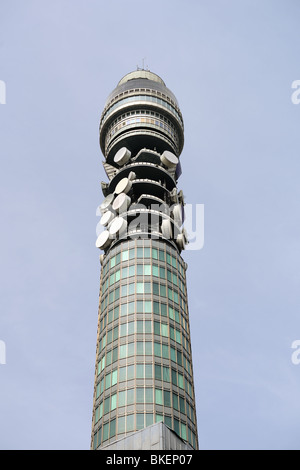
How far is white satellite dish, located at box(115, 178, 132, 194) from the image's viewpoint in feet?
407

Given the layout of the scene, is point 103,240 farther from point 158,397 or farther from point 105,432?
point 105,432

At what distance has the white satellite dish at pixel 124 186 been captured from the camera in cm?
12412

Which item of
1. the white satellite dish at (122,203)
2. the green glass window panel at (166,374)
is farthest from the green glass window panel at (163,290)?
the white satellite dish at (122,203)

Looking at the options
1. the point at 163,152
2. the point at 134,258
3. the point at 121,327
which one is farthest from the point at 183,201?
the point at 121,327

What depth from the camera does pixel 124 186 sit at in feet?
408

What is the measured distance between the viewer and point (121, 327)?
104188mm

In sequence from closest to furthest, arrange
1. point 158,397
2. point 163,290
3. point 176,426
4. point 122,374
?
point 176,426 < point 158,397 < point 122,374 < point 163,290

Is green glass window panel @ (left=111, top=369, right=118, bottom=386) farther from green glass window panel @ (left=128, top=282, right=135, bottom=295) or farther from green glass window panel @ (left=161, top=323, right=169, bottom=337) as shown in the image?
green glass window panel @ (left=128, top=282, right=135, bottom=295)

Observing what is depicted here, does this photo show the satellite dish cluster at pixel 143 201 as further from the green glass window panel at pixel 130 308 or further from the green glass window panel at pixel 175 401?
the green glass window panel at pixel 175 401

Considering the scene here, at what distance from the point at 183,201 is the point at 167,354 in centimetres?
4293

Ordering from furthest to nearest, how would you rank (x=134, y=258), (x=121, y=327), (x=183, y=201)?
(x=183, y=201), (x=134, y=258), (x=121, y=327)

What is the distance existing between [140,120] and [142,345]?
6083 cm

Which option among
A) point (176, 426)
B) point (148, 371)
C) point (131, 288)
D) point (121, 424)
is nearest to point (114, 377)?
point (148, 371)
